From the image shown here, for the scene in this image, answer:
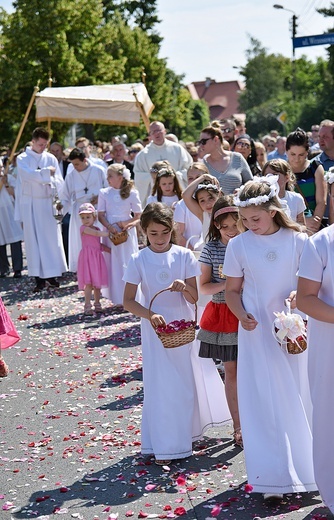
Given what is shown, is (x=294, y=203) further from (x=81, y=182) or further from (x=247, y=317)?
(x=81, y=182)

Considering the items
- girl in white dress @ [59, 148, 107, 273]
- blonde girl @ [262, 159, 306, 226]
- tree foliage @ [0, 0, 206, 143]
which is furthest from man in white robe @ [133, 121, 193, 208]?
tree foliage @ [0, 0, 206, 143]

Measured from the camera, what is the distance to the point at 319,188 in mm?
9477

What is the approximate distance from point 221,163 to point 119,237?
8.92 feet

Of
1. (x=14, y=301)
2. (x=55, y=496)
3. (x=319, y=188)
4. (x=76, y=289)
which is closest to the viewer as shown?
(x=55, y=496)

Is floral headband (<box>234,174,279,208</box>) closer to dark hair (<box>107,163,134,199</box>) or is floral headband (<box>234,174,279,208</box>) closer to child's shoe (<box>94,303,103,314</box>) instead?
dark hair (<box>107,163,134,199</box>)

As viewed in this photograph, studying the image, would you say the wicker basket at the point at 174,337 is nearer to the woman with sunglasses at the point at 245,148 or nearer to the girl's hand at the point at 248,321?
the girl's hand at the point at 248,321

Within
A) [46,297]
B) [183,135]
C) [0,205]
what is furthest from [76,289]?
[183,135]

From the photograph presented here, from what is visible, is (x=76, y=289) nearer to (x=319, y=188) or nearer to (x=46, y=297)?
(x=46, y=297)

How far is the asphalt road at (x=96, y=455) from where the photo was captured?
5.56m

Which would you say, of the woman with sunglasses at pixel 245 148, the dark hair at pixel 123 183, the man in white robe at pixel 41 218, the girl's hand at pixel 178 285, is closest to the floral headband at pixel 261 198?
the girl's hand at pixel 178 285

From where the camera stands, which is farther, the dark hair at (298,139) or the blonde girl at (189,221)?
the blonde girl at (189,221)

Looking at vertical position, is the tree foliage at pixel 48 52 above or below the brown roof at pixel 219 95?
below

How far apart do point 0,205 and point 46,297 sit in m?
3.98

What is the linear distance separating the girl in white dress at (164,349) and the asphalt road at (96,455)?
0.60 feet
